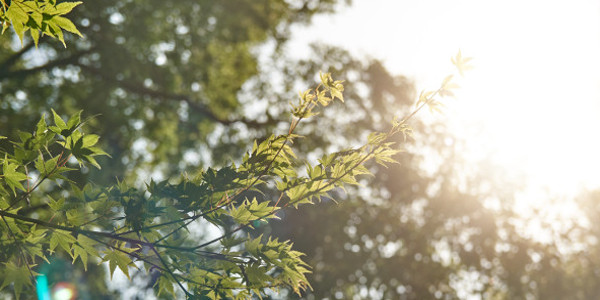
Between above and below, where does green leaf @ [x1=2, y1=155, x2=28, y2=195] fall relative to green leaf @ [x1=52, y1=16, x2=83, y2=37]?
below

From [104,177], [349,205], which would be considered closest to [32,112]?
[104,177]

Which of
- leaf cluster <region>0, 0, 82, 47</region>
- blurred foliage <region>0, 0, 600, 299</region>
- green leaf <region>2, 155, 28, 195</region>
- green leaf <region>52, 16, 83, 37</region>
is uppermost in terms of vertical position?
blurred foliage <region>0, 0, 600, 299</region>

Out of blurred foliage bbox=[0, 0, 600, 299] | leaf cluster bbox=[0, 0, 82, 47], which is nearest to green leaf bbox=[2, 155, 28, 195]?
leaf cluster bbox=[0, 0, 82, 47]

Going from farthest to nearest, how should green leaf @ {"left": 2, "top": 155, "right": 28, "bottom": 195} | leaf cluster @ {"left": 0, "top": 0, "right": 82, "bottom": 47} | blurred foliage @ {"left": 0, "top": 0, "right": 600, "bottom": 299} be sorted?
1. blurred foliage @ {"left": 0, "top": 0, "right": 600, "bottom": 299}
2. green leaf @ {"left": 2, "top": 155, "right": 28, "bottom": 195}
3. leaf cluster @ {"left": 0, "top": 0, "right": 82, "bottom": 47}

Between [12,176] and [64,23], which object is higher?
[64,23]

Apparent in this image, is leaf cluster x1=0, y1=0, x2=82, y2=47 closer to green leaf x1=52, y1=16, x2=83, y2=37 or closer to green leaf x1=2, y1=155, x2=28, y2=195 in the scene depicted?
green leaf x1=52, y1=16, x2=83, y2=37

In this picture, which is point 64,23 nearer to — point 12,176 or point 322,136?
point 12,176

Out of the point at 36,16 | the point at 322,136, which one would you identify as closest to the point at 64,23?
the point at 36,16

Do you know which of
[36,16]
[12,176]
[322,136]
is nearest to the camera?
[36,16]

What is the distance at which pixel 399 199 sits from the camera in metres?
15.0

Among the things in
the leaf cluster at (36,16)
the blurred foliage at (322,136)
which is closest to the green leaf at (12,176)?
the leaf cluster at (36,16)

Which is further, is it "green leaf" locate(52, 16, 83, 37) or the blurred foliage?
the blurred foliage

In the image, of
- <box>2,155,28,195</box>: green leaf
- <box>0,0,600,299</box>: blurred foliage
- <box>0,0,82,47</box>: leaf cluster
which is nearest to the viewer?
<box>0,0,82,47</box>: leaf cluster

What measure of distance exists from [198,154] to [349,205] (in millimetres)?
6177
